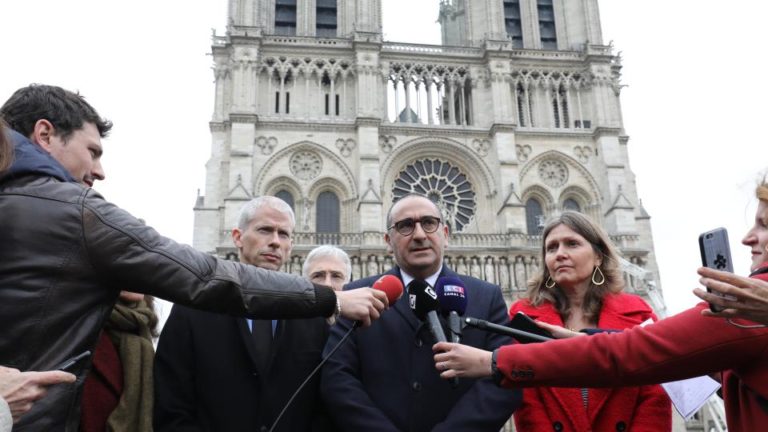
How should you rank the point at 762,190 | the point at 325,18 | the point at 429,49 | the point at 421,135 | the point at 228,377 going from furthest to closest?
the point at 325,18 → the point at 429,49 → the point at 421,135 → the point at 228,377 → the point at 762,190

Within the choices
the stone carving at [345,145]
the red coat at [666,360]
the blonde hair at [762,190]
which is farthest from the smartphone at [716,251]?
the stone carving at [345,145]

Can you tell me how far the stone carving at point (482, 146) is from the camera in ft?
86.5

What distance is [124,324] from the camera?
3.45m

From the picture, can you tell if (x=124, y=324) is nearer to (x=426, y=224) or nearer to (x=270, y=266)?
(x=270, y=266)

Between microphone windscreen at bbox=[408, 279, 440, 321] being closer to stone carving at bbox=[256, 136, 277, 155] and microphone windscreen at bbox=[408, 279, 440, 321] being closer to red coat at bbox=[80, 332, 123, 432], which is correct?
red coat at bbox=[80, 332, 123, 432]

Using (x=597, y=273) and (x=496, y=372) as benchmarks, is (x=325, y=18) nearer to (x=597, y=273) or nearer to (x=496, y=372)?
(x=597, y=273)

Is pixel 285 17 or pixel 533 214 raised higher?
pixel 285 17

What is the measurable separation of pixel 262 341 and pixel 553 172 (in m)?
24.5

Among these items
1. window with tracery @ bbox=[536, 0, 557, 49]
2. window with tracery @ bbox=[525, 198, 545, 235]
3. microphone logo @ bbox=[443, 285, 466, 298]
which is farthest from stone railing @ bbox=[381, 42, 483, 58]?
microphone logo @ bbox=[443, 285, 466, 298]

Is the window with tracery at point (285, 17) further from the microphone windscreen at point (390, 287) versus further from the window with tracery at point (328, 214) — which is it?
the microphone windscreen at point (390, 287)

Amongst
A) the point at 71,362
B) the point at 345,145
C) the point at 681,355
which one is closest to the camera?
the point at 71,362

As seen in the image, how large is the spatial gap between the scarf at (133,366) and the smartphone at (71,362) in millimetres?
910

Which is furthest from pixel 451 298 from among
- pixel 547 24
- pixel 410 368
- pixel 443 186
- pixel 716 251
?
pixel 547 24

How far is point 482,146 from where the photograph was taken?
86.9 ft
